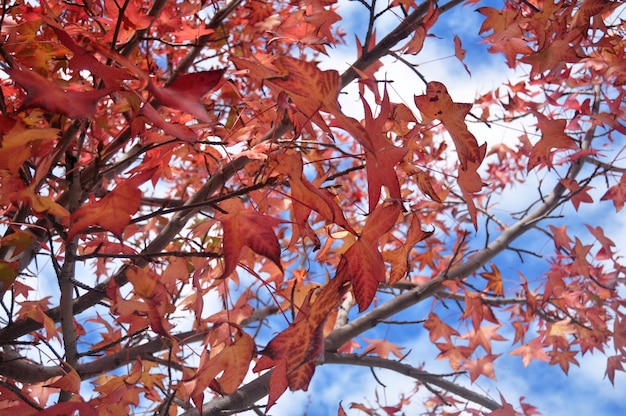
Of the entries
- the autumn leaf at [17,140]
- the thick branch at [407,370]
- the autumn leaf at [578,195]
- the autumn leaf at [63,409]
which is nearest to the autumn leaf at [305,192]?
the autumn leaf at [17,140]

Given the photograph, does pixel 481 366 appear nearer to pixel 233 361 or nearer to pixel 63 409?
pixel 233 361

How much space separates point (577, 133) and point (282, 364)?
185 cm

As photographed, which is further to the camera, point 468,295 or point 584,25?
point 468,295

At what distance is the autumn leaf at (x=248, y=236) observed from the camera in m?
0.68

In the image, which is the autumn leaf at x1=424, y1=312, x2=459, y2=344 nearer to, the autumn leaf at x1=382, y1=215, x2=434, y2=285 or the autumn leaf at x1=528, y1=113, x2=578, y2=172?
the autumn leaf at x1=528, y1=113, x2=578, y2=172

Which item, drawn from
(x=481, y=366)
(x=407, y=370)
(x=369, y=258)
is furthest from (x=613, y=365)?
(x=369, y=258)

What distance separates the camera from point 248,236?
2.25ft

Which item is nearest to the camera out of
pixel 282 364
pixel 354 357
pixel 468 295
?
pixel 282 364

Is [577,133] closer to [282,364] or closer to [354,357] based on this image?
[354,357]

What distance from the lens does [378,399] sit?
271 centimetres

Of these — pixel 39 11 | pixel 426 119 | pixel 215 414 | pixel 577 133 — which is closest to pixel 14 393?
pixel 215 414

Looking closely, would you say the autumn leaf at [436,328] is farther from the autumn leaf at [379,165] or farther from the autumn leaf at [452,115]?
the autumn leaf at [379,165]

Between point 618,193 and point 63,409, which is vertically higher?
point 618,193

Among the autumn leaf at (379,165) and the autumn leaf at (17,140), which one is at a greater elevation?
the autumn leaf at (17,140)
